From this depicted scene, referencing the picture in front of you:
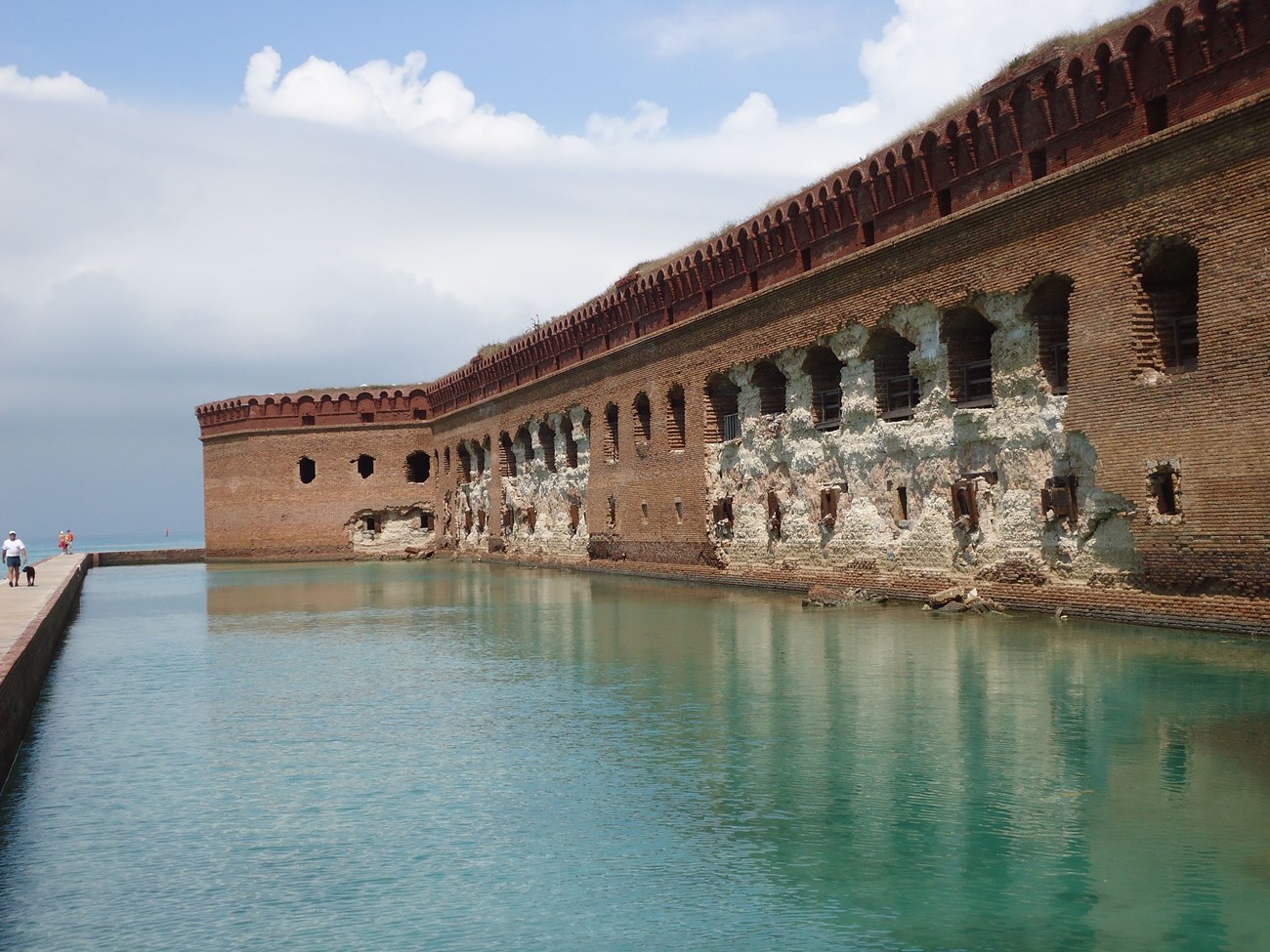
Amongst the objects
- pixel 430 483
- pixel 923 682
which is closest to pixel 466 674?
pixel 923 682

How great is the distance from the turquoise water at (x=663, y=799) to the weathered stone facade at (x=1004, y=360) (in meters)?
1.62

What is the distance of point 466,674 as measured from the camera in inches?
420

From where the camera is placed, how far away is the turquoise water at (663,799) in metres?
4.52

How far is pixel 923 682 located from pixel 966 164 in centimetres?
763

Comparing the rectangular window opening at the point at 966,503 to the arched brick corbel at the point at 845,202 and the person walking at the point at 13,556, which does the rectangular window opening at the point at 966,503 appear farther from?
the person walking at the point at 13,556

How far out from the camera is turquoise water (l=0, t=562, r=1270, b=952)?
178 inches

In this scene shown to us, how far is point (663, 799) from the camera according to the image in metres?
6.18

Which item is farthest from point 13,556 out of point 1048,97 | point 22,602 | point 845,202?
point 1048,97

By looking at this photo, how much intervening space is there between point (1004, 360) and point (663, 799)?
366 inches

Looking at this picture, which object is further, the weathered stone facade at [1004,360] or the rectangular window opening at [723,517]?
the rectangular window opening at [723,517]

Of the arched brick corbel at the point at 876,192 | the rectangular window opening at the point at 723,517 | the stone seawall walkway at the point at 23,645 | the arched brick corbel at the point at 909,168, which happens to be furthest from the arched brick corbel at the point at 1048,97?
the stone seawall walkway at the point at 23,645

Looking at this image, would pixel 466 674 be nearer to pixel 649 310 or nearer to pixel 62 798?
pixel 62 798

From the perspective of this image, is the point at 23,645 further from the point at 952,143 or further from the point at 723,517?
the point at 723,517

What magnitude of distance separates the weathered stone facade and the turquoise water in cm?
162
